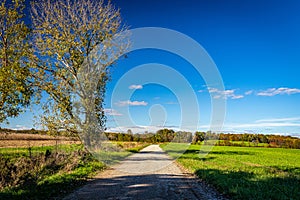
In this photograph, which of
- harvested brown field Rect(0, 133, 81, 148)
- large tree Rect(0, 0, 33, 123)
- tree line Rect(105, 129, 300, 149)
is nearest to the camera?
large tree Rect(0, 0, 33, 123)

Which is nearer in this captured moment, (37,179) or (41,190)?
(41,190)

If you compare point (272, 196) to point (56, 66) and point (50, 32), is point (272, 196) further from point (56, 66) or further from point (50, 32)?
point (50, 32)

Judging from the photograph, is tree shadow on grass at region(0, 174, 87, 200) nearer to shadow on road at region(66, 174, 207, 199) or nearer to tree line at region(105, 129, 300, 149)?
shadow on road at region(66, 174, 207, 199)

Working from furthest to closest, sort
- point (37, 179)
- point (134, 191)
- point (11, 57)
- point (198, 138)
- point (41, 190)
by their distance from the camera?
point (198, 138) → point (11, 57) → point (37, 179) → point (134, 191) → point (41, 190)

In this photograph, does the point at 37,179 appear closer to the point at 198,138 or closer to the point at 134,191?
the point at 134,191

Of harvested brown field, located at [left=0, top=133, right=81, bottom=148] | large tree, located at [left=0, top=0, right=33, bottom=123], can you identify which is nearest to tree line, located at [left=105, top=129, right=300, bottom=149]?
harvested brown field, located at [left=0, top=133, right=81, bottom=148]

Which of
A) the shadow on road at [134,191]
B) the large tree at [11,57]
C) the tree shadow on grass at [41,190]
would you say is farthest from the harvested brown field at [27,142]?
the shadow on road at [134,191]

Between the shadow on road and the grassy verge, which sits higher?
the grassy verge

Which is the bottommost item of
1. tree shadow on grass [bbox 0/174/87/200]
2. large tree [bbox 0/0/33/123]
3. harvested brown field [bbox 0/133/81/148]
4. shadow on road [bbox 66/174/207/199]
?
shadow on road [bbox 66/174/207/199]

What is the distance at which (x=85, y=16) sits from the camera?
23391 mm

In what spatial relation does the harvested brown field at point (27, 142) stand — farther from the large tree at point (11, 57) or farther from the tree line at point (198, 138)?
the tree line at point (198, 138)

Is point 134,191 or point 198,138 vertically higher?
point 198,138

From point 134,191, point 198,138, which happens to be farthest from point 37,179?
point 198,138

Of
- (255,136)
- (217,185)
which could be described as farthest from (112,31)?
(255,136)
